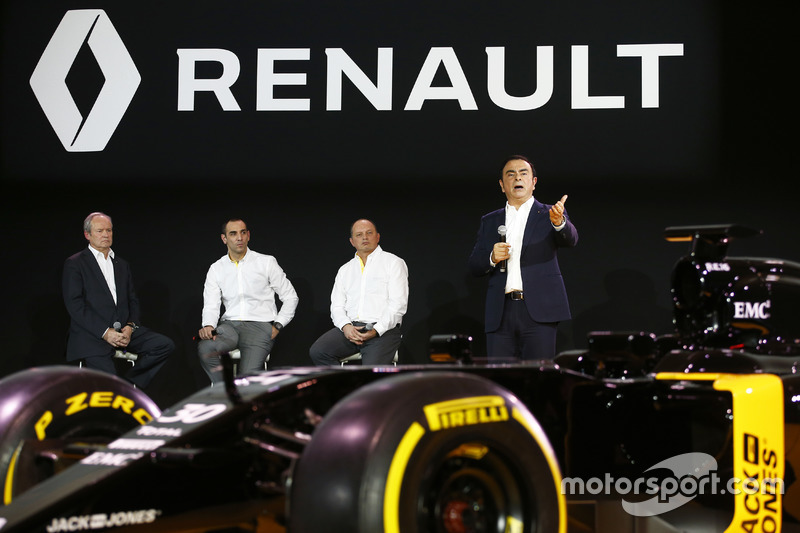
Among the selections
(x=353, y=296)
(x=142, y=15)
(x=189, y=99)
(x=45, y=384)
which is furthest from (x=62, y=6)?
(x=45, y=384)

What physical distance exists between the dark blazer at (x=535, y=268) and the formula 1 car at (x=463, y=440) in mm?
1774

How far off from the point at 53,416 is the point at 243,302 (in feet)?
15.2

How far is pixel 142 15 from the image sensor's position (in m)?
7.94

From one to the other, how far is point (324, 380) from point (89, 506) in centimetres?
64

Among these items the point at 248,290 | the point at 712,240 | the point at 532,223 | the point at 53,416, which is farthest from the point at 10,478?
the point at 248,290

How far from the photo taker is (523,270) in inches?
201

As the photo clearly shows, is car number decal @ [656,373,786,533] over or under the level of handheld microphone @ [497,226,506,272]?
under

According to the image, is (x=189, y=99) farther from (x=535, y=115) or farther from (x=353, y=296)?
(x=535, y=115)

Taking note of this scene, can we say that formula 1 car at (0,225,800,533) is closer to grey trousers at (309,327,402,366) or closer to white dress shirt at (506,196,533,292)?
white dress shirt at (506,196,533,292)

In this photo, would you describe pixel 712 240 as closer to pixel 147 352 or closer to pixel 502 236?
pixel 502 236

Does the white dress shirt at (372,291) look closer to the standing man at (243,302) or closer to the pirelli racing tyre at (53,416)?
the standing man at (243,302)

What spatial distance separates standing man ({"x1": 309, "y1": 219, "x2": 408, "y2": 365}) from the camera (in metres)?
6.51

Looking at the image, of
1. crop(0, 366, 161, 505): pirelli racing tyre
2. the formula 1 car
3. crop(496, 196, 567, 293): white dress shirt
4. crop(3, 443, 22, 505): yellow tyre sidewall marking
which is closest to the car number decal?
the formula 1 car

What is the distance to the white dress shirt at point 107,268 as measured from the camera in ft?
23.1
